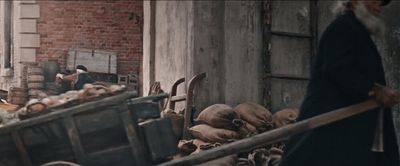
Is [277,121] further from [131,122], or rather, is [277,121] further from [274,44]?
[131,122]

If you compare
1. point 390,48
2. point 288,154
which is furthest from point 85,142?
point 390,48

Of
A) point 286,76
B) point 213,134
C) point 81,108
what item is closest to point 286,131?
point 81,108

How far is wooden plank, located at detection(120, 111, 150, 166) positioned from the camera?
578 cm

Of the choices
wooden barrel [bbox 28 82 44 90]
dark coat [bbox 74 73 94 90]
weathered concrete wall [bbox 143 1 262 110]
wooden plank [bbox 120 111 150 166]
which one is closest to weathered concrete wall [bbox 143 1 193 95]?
weathered concrete wall [bbox 143 1 262 110]

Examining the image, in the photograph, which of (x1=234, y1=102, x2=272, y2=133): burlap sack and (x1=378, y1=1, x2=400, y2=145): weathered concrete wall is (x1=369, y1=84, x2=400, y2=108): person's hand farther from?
(x1=378, y1=1, x2=400, y2=145): weathered concrete wall

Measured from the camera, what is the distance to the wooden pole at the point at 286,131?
571 centimetres

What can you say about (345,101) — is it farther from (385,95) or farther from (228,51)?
(228,51)

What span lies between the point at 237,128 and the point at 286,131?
2.68 meters

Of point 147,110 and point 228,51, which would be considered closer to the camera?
point 147,110

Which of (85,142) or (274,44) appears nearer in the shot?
(85,142)

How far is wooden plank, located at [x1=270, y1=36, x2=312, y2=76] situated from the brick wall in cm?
1041

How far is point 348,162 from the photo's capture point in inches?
232

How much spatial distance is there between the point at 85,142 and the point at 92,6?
1431cm

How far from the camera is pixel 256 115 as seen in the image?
870 cm
